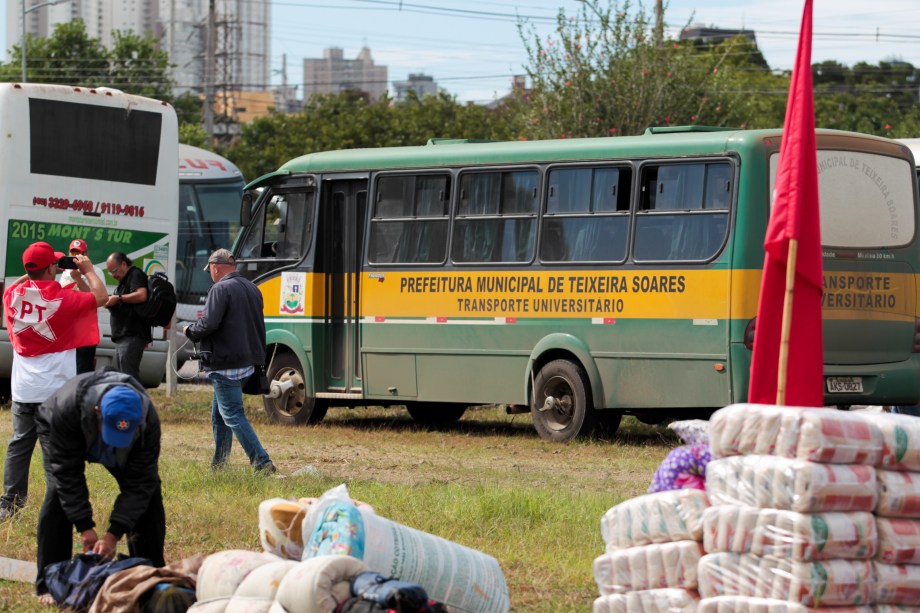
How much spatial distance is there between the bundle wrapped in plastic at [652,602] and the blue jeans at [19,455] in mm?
4506

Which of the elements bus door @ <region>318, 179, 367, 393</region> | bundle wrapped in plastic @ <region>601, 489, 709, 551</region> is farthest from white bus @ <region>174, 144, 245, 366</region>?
bundle wrapped in plastic @ <region>601, 489, 709, 551</region>

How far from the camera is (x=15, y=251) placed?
54.0 ft

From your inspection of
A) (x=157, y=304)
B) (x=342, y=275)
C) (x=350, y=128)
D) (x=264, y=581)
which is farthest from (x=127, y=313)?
(x=350, y=128)

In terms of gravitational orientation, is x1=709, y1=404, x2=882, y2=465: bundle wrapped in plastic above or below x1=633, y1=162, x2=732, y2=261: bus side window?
below

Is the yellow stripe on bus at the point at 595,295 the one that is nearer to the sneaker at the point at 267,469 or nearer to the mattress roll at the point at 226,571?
the sneaker at the point at 267,469

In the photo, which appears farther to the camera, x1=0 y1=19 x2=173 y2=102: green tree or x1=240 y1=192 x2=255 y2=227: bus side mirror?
x1=0 y1=19 x2=173 y2=102: green tree

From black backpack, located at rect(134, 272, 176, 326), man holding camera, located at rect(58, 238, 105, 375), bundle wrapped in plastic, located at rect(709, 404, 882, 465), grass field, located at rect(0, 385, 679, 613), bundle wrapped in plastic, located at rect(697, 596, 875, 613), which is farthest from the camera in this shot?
black backpack, located at rect(134, 272, 176, 326)

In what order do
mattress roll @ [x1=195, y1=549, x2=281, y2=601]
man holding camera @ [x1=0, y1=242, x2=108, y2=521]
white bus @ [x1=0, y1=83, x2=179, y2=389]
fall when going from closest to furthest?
mattress roll @ [x1=195, y1=549, x2=281, y2=601] < man holding camera @ [x1=0, y1=242, x2=108, y2=521] < white bus @ [x1=0, y1=83, x2=179, y2=389]

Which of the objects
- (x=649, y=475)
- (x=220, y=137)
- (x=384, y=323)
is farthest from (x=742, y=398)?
(x=220, y=137)

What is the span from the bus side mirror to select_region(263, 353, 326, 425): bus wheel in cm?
160

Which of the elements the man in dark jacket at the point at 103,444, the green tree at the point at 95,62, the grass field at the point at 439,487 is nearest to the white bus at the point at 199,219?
the grass field at the point at 439,487

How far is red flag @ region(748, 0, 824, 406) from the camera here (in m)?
6.91

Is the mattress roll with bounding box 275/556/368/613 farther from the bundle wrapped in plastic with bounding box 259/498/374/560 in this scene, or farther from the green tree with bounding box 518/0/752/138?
the green tree with bounding box 518/0/752/138

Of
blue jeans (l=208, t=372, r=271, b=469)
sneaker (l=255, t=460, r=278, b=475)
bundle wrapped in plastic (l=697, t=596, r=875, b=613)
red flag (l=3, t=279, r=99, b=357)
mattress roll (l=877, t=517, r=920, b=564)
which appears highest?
red flag (l=3, t=279, r=99, b=357)
